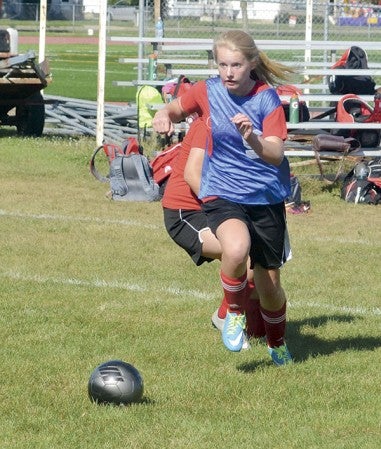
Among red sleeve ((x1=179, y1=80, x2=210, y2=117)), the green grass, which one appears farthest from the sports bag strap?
red sleeve ((x1=179, y1=80, x2=210, y2=117))

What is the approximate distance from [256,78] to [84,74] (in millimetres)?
32677

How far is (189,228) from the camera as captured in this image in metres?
6.76

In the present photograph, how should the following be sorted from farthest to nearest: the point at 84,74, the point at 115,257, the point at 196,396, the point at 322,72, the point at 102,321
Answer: the point at 84,74 → the point at 322,72 → the point at 115,257 → the point at 102,321 → the point at 196,396

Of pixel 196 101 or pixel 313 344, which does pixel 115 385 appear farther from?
pixel 313 344

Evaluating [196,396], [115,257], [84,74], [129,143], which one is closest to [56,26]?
[84,74]

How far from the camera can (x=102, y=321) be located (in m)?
7.18

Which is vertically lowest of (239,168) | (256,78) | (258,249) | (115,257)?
(115,257)

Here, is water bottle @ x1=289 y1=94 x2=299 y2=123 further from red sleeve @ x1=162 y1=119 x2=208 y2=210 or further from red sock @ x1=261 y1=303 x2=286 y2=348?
red sock @ x1=261 y1=303 x2=286 y2=348

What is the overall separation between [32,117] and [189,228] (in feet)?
38.0

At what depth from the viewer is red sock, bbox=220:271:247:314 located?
5984mm

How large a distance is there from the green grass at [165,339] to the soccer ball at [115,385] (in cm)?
6

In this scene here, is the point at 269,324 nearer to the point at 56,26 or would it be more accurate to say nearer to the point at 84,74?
the point at 84,74

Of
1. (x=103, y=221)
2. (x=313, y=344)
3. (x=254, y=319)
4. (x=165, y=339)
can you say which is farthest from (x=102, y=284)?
(x=103, y=221)

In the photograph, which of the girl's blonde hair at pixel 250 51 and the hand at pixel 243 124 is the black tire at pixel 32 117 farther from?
the hand at pixel 243 124
